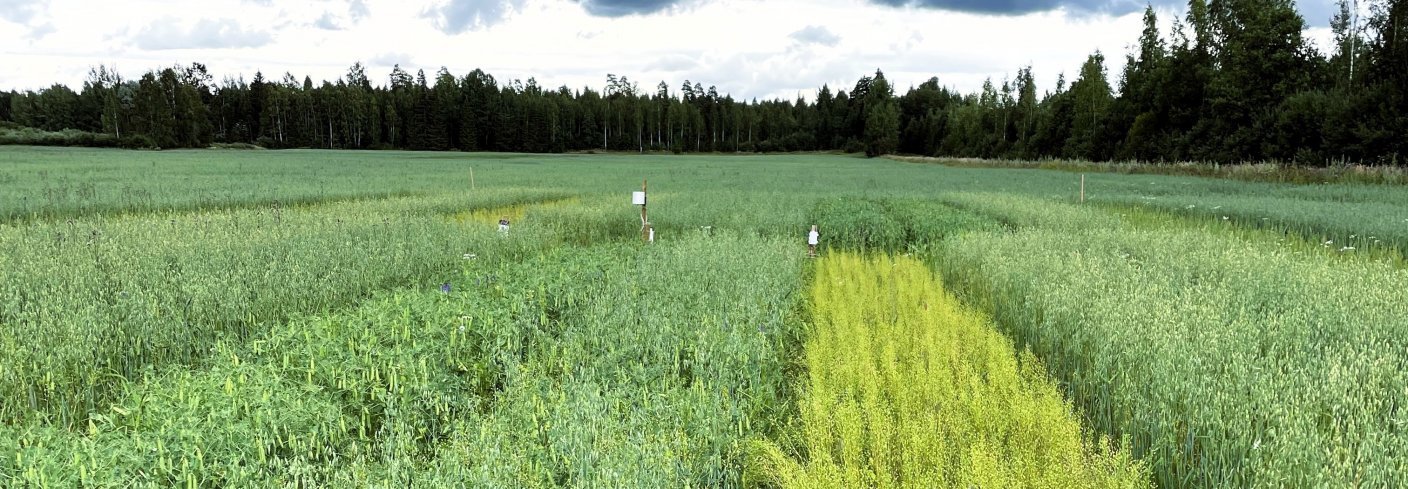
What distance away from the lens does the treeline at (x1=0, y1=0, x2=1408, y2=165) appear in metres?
33.6

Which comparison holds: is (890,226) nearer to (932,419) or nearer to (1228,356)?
(1228,356)

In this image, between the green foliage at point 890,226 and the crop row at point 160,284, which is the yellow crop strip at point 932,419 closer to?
the crop row at point 160,284

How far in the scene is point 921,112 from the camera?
10950cm

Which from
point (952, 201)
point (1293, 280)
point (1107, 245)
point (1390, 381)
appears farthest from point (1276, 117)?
point (1390, 381)

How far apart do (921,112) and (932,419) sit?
114 m

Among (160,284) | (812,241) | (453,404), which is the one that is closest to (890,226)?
(812,241)

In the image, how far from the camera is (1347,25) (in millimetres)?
46500

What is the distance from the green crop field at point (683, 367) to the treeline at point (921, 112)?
32058 mm

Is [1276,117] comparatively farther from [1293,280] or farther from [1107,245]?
[1293,280]

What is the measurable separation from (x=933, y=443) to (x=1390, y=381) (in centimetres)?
273

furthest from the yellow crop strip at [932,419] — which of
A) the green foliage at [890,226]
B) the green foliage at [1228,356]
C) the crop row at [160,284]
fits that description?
the green foliage at [890,226]

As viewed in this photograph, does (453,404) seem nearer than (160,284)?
Yes

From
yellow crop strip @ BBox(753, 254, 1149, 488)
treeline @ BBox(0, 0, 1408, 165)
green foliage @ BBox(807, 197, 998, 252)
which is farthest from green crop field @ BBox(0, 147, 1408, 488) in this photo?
treeline @ BBox(0, 0, 1408, 165)

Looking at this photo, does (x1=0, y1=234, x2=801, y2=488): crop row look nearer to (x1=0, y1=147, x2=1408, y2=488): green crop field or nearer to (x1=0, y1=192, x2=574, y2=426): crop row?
(x1=0, y1=147, x2=1408, y2=488): green crop field
